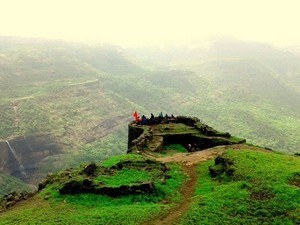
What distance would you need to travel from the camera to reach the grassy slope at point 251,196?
26.3 m

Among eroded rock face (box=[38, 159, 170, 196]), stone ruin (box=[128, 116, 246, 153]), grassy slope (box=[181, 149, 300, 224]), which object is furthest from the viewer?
stone ruin (box=[128, 116, 246, 153])

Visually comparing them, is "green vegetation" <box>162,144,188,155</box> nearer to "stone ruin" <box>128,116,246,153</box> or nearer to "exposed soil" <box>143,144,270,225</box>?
"stone ruin" <box>128,116,246,153</box>

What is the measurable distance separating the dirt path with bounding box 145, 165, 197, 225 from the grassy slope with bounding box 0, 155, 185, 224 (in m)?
0.58

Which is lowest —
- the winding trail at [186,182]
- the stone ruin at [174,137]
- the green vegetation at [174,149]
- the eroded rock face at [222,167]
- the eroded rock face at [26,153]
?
the eroded rock face at [26,153]

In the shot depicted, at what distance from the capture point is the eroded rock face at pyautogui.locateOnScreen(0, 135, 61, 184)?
157 m

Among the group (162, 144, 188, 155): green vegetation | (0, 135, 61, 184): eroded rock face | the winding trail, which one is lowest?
(0, 135, 61, 184): eroded rock face

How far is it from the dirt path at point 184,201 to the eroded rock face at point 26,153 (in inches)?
4779

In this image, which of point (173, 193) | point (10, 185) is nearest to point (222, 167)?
point (173, 193)

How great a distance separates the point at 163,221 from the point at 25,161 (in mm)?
146786

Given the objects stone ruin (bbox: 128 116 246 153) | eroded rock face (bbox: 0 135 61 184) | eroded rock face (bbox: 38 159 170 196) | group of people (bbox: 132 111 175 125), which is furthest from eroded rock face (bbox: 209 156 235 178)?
eroded rock face (bbox: 0 135 61 184)

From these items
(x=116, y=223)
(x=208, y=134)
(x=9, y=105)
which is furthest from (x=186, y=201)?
(x=9, y=105)

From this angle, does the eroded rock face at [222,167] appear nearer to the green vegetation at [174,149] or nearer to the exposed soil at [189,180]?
the exposed soil at [189,180]

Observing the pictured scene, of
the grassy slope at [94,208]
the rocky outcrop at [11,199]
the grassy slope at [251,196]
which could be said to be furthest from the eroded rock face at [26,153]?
the grassy slope at [251,196]

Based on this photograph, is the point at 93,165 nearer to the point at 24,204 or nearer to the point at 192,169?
the point at 24,204
